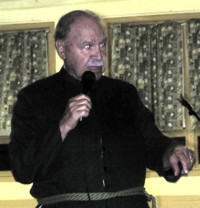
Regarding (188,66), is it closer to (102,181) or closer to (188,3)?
(188,3)

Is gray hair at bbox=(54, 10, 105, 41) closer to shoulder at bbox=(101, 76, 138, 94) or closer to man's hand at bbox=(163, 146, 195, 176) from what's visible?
shoulder at bbox=(101, 76, 138, 94)

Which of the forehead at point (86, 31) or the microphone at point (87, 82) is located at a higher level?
the forehead at point (86, 31)

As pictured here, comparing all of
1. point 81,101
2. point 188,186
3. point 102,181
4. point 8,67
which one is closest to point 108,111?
point 102,181

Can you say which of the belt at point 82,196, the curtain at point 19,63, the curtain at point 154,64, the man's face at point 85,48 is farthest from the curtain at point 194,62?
the belt at point 82,196

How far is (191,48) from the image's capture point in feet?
17.5

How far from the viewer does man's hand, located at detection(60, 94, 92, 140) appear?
146cm

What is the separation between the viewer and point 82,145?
1.72 meters

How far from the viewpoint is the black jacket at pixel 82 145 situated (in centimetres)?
163

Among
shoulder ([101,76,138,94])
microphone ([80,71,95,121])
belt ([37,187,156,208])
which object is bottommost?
belt ([37,187,156,208])

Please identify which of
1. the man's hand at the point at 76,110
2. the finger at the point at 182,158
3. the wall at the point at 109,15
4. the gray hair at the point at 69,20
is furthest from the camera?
the wall at the point at 109,15

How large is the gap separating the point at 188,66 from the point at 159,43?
396mm

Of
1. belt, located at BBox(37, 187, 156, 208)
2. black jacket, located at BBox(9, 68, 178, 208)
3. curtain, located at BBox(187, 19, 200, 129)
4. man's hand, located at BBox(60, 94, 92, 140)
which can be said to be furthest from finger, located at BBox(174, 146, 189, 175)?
curtain, located at BBox(187, 19, 200, 129)

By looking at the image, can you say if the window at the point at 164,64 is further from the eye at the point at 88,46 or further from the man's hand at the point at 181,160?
the man's hand at the point at 181,160

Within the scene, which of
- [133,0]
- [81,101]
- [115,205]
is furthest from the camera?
[133,0]
